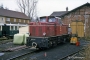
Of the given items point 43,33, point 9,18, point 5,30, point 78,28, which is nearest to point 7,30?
point 5,30

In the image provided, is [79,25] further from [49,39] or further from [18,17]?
[18,17]

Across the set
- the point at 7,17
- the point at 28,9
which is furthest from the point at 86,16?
the point at 28,9

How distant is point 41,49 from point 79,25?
15.7 metres

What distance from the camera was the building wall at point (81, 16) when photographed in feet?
98.8

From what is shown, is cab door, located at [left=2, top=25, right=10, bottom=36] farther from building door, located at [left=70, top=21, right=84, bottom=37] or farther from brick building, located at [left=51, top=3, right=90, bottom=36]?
building door, located at [left=70, top=21, right=84, bottom=37]

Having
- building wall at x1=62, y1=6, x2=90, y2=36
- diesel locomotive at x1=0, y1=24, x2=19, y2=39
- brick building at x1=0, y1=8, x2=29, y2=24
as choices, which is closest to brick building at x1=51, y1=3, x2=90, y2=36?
building wall at x1=62, y1=6, x2=90, y2=36

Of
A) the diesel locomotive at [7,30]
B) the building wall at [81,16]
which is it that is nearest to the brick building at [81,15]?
the building wall at [81,16]

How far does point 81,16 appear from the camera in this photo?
1220 inches

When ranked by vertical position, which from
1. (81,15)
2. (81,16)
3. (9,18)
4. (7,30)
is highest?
(9,18)

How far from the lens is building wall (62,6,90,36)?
98.8ft

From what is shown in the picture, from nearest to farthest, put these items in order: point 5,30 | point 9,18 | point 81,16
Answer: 1. point 81,16
2. point 5,30
3. point 9,18

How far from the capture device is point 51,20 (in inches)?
664

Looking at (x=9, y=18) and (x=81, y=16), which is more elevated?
(x=9, y=18)

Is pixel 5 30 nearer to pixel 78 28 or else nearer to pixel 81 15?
pixel 78 28
